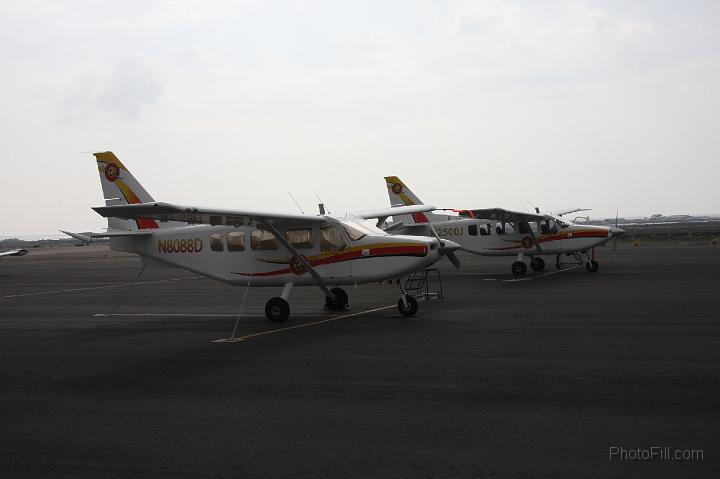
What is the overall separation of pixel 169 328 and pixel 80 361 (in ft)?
13.9

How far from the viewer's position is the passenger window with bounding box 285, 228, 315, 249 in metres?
16.7

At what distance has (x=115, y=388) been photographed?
9.48 m

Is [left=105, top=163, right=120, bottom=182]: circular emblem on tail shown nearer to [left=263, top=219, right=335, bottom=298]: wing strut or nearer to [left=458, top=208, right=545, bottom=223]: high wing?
[left=263, top=219, right=335, bottom=298]: wing strut

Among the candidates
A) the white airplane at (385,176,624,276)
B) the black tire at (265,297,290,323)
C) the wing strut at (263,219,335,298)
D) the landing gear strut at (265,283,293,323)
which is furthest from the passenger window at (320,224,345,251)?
the white airplane at (385,176,624,276)

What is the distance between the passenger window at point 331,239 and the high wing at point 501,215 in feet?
39.2

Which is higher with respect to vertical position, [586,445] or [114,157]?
[114,157]

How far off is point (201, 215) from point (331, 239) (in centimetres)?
319

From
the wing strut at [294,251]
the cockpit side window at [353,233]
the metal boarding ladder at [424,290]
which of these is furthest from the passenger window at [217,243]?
the metal boarding ladder at [424,290]

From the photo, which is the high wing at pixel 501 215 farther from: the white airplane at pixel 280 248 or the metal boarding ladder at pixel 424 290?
the white airplane at pixel 280 248

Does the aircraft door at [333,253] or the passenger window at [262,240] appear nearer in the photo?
the aircraft door at [333,253]

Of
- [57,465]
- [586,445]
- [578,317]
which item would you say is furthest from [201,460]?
[578,317]

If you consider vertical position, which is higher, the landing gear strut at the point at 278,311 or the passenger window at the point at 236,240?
the passenger window at the point at 236,240

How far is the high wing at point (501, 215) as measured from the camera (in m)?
28.8

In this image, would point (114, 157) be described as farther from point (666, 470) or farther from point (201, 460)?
point (666, 470)
